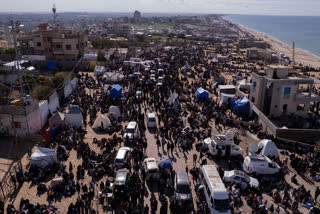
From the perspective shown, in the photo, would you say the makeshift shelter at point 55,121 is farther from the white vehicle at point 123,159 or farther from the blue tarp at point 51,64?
the blue tarp at point 51,64

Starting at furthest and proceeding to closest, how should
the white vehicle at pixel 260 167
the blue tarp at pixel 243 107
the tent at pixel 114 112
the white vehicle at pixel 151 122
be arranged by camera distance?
the blue tarp at pixel 243 107 < the tent at pixel 114 112 < the white vehicle at pixel 151 122 < the white vehicle at pixel 260 167

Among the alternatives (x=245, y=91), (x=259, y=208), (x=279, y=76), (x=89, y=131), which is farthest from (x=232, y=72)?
(x=259, y=208)

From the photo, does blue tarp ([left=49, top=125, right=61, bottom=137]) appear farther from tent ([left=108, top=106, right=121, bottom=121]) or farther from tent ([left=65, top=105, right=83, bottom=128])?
tent ([left=108, top=106, right=121, bottom=121])

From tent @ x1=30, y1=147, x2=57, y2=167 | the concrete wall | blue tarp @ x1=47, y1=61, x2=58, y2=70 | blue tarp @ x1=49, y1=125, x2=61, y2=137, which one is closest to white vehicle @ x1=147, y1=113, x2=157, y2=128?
blue tarp @ x1=49, y1=125, x2=61, y2=137

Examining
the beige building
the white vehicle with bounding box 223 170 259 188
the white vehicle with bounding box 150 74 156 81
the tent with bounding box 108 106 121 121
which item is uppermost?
the beige building

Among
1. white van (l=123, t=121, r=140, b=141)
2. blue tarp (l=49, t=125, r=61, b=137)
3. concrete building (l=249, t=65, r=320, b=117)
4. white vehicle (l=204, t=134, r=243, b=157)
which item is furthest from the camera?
concrete building (l=249, t=65, r=320, b=117)

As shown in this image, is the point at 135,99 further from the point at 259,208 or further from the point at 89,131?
the point at 259,208

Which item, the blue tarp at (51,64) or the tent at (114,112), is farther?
the blue tarp at (51,64)

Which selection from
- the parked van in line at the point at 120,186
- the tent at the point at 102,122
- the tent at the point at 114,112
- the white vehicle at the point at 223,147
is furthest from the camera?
the tent at the point at 114,112

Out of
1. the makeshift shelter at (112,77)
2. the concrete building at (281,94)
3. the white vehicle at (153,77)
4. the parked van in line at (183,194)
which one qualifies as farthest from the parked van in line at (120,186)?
the makeshift shelter at (112,77)
